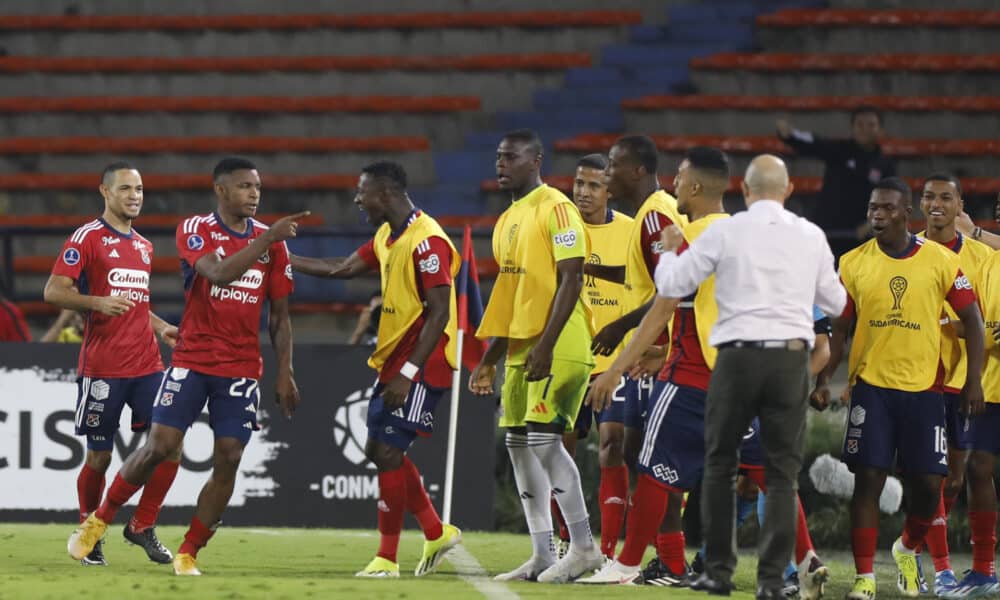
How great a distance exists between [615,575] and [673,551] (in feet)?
1.26

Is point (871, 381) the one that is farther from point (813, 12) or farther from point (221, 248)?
point (813, 12)

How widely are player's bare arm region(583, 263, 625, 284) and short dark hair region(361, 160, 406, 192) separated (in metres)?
1.35

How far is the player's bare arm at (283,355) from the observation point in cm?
873

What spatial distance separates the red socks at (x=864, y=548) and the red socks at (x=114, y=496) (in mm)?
3847

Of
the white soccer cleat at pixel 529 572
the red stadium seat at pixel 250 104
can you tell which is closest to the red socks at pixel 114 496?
the white soccer cleat at pixel 529 572

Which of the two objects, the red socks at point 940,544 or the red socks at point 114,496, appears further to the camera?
the red socks at point 940,544

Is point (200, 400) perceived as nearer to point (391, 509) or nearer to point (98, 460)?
point (391, 509)

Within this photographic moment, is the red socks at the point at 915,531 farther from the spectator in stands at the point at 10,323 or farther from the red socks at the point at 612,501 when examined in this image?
the spectator in stands at the point at 10,323

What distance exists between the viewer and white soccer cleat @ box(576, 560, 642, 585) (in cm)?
823

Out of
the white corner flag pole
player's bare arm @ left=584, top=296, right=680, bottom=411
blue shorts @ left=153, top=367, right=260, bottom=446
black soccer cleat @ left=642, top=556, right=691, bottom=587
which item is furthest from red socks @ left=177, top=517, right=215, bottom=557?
the white corner flag pole

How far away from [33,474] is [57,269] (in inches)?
147

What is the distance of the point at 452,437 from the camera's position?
40.5 feet

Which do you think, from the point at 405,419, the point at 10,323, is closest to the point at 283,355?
the point at 405,419

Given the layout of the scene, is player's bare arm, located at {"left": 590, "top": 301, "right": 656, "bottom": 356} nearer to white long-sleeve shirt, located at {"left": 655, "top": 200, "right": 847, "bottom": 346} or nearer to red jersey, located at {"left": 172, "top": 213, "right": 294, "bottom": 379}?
white long-sleeve shirt, located at {"left": 655, "top": 200, "right": 847, "bottom": 346}
